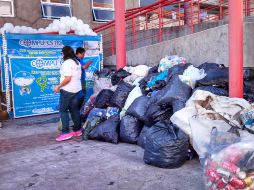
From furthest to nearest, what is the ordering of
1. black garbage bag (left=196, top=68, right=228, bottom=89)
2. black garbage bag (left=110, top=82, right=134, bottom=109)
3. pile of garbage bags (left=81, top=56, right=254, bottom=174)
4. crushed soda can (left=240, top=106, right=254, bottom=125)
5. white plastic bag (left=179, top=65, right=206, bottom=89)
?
black garbage bag (left=110, top=82, right=134, bottom=109)
white plastic bag (left=179, top=65, right=206, bottom=89)
black garbage bag (left=196, top=68, right=228, bottom=89)
pile of garbage bags (left=81, top=56, right=254, bottom=174)
crushed soda can (left=240, top=106, right=254, bottom=125)

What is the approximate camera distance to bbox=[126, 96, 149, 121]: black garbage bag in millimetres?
4723

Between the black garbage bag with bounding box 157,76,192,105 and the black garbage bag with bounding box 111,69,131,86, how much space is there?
1.91m

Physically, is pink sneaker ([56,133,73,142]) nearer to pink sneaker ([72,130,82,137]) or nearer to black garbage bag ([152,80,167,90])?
pink sneaker ([72,130,82,137])

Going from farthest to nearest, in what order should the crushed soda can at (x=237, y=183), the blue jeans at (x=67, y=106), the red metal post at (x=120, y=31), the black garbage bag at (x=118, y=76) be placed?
1. the red metal post at (x=120, y=31)
2. the black garbage bag at (x=118, y=76)
3. the blue jeans at (x=67, y=106)
4. the crushed soda can at (x=237, y=183)

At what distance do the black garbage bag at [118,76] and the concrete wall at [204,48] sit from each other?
36.2 inches

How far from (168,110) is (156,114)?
0.20 metres

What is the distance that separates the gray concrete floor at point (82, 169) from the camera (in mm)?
3203

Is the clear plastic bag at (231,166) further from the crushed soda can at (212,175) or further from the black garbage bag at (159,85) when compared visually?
the black garbage bag at (159,85)

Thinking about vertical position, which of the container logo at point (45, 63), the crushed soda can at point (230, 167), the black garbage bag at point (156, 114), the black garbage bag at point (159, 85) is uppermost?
the container logo at point (45, 63)

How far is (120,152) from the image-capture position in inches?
170

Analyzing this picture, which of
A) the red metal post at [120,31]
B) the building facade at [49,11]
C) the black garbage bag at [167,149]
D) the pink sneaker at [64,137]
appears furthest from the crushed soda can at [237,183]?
the building facade at [49,11]

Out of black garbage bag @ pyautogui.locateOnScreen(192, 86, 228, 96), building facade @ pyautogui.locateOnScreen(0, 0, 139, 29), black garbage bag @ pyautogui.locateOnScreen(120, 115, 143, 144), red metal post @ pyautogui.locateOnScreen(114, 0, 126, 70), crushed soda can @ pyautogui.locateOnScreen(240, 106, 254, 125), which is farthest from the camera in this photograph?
building facade @ pyautogui.locateOnScreen(0, 0, 139, 29)

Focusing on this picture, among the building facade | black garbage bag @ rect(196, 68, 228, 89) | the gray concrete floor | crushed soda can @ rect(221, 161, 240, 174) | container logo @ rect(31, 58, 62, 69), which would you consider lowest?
the gray concrete floor

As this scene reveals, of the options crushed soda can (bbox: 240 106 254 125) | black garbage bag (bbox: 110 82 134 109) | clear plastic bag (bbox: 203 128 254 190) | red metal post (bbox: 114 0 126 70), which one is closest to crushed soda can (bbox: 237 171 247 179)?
clear plastic bag (bbox: 203 128 254 190)
